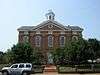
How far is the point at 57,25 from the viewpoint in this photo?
2616 inches

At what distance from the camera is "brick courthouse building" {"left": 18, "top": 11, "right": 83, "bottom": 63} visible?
66438 millimetres

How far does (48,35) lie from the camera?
67000 millimetres

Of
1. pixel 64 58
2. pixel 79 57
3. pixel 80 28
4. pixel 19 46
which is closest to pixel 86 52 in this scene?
pixel 79 57

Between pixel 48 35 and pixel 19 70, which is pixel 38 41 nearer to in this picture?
pixel 48 35

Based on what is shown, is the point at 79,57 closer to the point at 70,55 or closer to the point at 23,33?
the point at 70,55

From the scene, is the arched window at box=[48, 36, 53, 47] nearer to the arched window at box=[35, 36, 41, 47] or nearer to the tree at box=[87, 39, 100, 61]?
the arched window at box=[35, 36, 41, 47]

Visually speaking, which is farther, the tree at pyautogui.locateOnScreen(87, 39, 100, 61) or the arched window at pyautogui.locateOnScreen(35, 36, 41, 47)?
the arched window at pyautogui.locateOnScreen(35, 36, 41, 47)

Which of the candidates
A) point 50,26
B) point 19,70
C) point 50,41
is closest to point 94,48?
point 50,41

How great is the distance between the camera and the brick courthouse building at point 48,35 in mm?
66438

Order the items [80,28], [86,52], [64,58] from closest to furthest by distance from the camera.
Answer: [86,52], [64,58], [80,28]

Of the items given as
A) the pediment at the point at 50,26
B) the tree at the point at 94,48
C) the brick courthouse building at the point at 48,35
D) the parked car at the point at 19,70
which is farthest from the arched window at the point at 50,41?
the parked car at the point at 19,70

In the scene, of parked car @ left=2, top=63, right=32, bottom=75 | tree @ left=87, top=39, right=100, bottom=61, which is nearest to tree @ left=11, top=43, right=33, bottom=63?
tree @ left=87, top=39, right=100, bottom=61

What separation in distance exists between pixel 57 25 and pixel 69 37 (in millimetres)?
4018

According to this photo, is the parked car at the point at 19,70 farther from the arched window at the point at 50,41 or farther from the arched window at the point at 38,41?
the arched window at the point at 50,41
